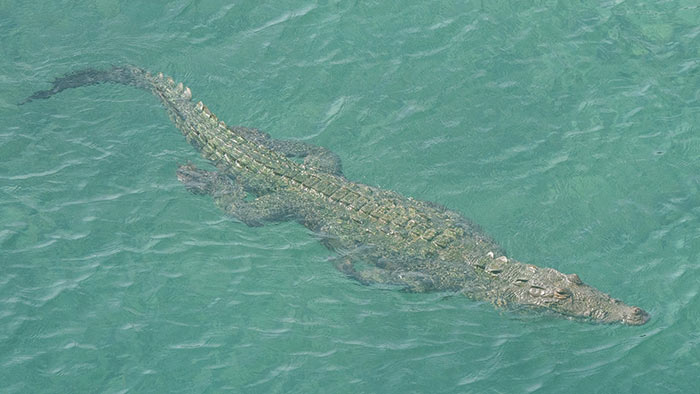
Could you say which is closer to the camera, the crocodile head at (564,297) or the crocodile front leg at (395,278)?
the crocodile head at (564,297)

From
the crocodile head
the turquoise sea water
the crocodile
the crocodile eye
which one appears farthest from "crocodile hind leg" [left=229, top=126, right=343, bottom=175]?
the crocodile eye

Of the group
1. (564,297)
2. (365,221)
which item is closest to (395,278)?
(365,221)

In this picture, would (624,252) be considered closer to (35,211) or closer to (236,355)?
(236,355)

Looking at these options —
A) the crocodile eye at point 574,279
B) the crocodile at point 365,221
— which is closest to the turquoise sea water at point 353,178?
the crocodile at point 365,221

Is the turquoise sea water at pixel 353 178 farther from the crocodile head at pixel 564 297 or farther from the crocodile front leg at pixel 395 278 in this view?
the crocodile head at pixel 564 297

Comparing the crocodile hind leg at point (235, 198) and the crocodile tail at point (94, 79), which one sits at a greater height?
the crocodile tail at point (94, 79)

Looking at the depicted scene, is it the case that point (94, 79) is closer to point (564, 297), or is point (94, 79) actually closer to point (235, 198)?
point (235, 198)

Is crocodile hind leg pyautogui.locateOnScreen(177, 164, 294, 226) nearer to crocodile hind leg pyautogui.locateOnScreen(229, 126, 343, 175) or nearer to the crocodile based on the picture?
the crocodile

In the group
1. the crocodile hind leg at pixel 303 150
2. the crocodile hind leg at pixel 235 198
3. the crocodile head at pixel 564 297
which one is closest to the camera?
the crocodile head at pixel 564 297
